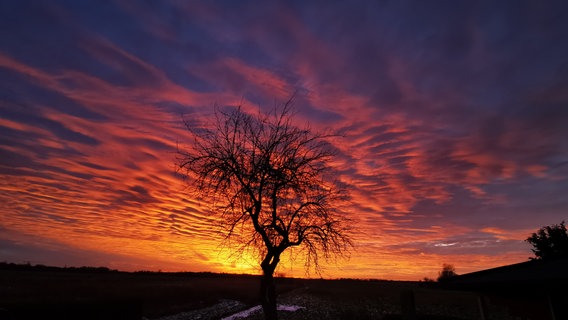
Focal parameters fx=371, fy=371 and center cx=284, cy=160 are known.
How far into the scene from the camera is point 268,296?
58.3ft

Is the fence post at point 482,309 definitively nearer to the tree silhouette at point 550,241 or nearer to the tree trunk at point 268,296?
the tree trunk at point 268,296

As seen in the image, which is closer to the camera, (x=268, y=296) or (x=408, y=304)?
(x=408, y=304)

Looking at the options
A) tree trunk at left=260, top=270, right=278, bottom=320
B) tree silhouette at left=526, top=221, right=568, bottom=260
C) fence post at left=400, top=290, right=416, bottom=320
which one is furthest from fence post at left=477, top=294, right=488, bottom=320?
tree silhouette at left=526, top=221, right=568, bottom=260

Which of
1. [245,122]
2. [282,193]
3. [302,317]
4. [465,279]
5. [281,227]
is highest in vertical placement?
[245,122]

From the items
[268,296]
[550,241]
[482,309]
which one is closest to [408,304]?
[482,309]

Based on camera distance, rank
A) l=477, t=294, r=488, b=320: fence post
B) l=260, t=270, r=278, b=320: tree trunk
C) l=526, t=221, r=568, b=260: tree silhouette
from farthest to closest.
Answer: l=526, t=221, r=568, b=260: tree silhouette
l=260, t=270, r=278, b=320: tree trunk
l=477, t=294, r=488, b=320: fence post

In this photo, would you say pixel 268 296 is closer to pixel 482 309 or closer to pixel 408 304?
pixel 408 304

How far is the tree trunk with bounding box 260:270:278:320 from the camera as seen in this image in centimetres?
1756

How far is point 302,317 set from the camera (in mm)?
43281

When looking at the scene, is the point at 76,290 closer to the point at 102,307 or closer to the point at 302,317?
the point at 302,317

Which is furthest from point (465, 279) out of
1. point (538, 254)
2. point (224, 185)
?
point (538, 254)

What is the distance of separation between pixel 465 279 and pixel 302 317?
31.6m

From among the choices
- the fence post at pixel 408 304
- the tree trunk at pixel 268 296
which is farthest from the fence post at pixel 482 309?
the tree trunk at pixel 268 296

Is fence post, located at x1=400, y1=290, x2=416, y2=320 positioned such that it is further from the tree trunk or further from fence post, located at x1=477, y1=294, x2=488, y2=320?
the tree trunk
